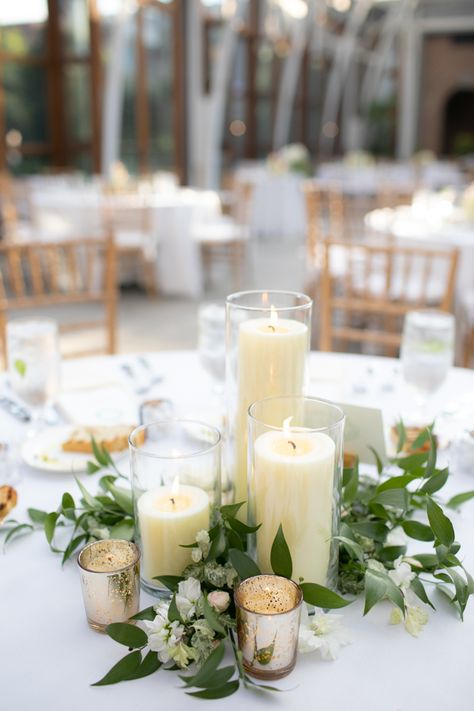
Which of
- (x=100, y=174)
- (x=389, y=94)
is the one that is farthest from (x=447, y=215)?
(x=389, y=94)

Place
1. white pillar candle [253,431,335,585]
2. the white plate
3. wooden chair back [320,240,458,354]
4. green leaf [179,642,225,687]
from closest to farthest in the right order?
green leaf [179,642,225,687]
white pillar candle [253,431,335,585]
the white plate
wooden chair back [320,240,458,354]

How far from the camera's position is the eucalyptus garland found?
0.71 metres

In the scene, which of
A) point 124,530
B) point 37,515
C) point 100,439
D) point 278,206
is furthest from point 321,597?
point 278,206

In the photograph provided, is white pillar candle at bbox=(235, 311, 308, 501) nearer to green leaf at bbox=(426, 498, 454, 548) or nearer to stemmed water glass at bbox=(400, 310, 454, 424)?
green leaf at bbox=(426, 498, 454, 548)

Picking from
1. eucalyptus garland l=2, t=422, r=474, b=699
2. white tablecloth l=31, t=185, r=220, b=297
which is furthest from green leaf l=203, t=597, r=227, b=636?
white tablecloth l=31, t=185, r=220, b=297

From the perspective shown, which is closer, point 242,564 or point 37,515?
point 242,564

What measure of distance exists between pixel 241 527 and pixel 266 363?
202 mm

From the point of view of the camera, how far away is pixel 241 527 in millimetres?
812

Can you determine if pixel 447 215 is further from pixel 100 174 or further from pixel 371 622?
pixel 100 174

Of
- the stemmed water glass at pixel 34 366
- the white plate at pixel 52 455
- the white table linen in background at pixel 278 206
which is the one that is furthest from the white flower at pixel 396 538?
the white table linen in background at pixel 278 206

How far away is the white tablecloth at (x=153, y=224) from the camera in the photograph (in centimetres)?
587

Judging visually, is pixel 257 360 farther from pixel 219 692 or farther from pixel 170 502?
pixel 219 692

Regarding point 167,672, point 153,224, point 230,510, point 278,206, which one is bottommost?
point 278,206

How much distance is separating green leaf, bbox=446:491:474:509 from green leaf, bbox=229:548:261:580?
0.32 meters
